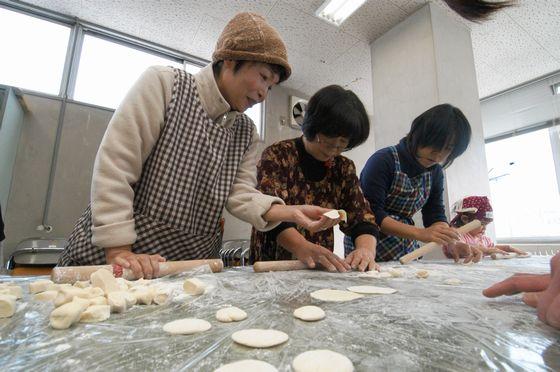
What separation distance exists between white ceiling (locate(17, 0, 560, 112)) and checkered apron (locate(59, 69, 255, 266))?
1.92 meters

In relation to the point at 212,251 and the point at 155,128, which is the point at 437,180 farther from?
the point at 155,128

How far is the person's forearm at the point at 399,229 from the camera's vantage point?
4.63ft

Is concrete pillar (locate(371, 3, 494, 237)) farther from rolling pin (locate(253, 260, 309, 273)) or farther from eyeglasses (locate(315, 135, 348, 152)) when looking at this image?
rolling pin (locate(253, 260, 309, 273))

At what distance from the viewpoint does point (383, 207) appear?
1.58 metres

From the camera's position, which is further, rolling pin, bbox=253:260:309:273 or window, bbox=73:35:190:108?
window, bbox=73:35:190:108

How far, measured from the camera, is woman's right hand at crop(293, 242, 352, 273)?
106 centimetres

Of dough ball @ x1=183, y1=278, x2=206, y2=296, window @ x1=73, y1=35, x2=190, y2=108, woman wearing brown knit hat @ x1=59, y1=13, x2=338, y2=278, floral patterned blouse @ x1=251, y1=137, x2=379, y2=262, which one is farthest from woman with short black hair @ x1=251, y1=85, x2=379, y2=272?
window @ x1=73, y1=35, x2=190, y2=108

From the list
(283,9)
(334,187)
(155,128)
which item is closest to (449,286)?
(334,187)

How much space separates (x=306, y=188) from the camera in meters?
1.32

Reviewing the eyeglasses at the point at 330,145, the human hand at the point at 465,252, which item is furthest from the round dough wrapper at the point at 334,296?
the human hand at the point at 465,252

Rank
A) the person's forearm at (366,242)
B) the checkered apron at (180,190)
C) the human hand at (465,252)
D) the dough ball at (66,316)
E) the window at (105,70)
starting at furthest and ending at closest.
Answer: the window at (105,70), the human hand at (465,252), the person's forearm at (366,242), the checkered apron at (180,190), the dough ball at (66,316)

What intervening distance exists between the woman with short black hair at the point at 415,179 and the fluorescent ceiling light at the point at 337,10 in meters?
1.47

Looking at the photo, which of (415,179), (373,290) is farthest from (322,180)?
(373,290)

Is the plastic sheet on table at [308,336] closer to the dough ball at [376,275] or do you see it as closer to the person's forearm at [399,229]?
the dough ball at [376,275]
